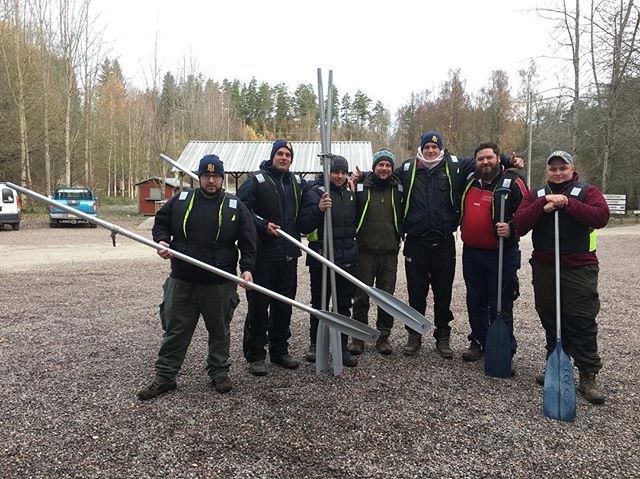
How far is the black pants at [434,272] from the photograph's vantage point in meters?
4.94

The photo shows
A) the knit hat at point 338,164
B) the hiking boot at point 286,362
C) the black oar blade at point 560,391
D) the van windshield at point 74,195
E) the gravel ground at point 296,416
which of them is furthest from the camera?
the van windshield at point 74,195

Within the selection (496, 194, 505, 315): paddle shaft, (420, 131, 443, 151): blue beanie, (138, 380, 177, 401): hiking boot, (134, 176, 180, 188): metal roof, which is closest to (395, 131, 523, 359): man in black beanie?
(420, 131, 443, 151): blue beanie

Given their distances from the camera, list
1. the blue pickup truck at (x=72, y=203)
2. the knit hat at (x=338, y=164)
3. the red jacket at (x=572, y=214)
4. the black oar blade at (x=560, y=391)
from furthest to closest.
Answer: the blue pickup truck at (x=72, y=203) < the knit hat at (x=338, y=164) < the red jacket at (x=572, y=214) < the black oar blade at (x=560, y=391)

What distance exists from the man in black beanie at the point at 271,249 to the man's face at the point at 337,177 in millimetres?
409

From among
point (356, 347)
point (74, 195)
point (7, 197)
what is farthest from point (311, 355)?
point (74, 195)

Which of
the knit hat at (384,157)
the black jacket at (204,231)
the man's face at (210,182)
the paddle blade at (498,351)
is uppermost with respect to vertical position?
the knit hat at (384,157)

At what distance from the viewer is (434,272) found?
4992mm

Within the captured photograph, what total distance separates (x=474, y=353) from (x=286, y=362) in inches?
78.7

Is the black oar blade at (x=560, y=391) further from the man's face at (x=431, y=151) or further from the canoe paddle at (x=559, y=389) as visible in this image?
the man's face at (x=431, y=151)

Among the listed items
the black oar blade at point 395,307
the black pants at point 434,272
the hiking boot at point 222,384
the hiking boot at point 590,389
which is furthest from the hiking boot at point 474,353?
the hiking boot at point 222,384

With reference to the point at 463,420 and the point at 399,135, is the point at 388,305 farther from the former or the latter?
the point at 399,135

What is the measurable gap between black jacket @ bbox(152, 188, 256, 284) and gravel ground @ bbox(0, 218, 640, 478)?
1.13 m

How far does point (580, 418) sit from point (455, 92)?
4573cm

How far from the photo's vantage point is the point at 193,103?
32.4 m
